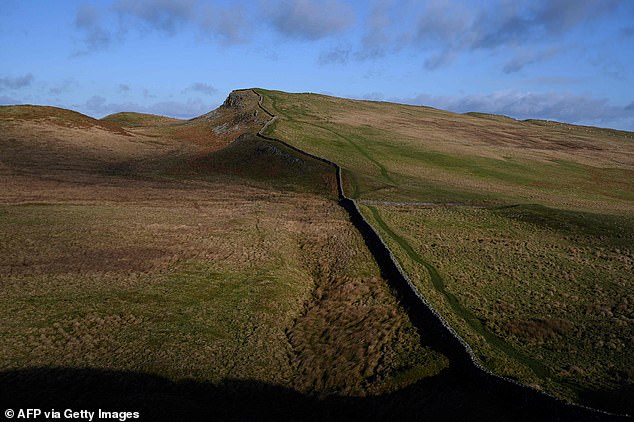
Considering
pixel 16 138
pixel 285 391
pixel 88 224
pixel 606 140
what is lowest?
pixel 285 391

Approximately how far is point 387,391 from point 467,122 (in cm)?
13590

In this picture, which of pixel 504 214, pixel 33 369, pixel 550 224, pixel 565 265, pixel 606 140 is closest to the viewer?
pixel 33 369

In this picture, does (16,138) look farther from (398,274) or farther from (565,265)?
(565,265)

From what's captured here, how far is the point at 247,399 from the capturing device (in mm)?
18297

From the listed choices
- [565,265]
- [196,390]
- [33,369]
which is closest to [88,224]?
[33,369]

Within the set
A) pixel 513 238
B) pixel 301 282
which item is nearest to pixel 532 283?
pixel 513 238

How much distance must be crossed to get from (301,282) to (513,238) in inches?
821

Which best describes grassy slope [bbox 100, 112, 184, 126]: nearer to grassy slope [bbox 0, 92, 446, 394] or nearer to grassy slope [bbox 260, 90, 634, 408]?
grassy slope [bbox 260, 90, 634, 408]

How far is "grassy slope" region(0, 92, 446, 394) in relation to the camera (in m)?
20.2

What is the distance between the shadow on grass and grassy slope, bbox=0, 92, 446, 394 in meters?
0.73

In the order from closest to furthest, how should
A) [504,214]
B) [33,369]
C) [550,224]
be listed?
1. [33,369]
2. [550,224]
3. [504,214]

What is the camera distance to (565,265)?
3322cm

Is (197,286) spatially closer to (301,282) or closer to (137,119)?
(301,282)

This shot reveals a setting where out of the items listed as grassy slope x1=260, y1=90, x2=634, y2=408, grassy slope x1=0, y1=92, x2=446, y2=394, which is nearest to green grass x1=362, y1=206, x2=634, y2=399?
grassy slope x1=260, y1=90, x2=634, y2=408
